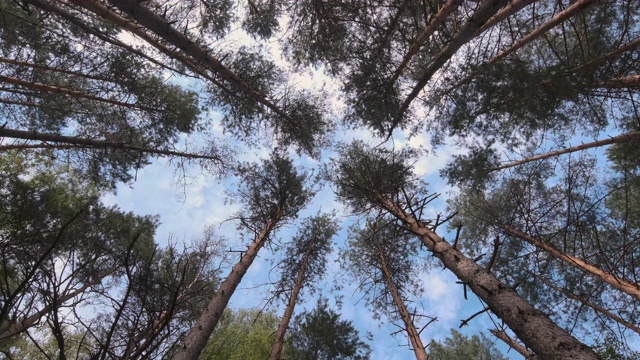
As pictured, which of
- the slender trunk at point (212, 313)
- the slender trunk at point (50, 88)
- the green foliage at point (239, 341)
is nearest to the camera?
the slender trunk at point (212, 313)

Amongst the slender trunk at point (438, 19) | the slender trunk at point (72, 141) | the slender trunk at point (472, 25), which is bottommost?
the slender trunk at point (72, 141)

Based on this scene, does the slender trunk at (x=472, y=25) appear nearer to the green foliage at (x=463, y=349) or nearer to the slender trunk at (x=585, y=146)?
the slender trunk at (x=585, y=146)

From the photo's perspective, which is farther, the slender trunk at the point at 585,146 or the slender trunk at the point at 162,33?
the slender trunk at the point at 585,146

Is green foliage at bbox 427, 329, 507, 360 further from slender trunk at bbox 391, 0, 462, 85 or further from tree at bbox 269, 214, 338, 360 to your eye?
slender trunk at bbox 391, 0, 462, 85

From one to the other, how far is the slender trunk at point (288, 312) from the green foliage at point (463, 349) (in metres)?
6.78

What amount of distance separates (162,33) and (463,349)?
51.1ft

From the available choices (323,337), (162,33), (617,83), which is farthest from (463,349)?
(162,33)

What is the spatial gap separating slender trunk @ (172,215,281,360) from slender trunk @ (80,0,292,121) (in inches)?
131

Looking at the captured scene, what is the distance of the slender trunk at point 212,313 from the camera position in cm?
503

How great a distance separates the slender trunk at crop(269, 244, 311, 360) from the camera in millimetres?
7677

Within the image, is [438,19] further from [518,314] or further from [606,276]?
[606,276]

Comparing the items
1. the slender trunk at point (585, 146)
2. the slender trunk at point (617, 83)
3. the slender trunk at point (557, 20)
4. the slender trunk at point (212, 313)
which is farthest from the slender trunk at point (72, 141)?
the slender trunk at point (617, 83)

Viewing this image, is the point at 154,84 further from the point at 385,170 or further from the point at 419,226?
the point at 419,226

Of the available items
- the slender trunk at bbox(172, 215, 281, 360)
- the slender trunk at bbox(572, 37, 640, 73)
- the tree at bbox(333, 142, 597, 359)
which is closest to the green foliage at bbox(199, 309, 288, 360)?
the slender trunk at bbox(172, 215, 281, 360)
